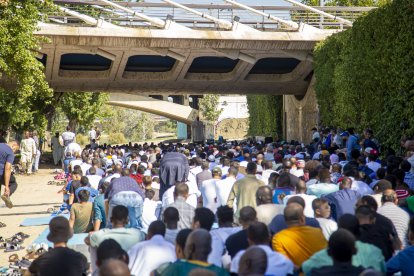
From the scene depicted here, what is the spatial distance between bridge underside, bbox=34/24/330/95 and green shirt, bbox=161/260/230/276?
26006 millimetres

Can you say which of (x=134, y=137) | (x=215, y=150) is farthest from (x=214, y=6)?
(x=134, y=137)

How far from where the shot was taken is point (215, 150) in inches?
991

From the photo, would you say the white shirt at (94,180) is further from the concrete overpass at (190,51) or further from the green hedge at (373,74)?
the concrete overpass at (190,51)

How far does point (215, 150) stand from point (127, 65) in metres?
15.0

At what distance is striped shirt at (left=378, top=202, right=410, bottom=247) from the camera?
29.0 ft

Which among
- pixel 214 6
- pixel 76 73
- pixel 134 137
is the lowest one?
pixel 134 137

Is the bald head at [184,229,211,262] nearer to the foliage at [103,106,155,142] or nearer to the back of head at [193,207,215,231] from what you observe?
the back of head at [193,207,215,231]

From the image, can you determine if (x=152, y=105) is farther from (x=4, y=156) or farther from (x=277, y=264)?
(x=277, y=264)

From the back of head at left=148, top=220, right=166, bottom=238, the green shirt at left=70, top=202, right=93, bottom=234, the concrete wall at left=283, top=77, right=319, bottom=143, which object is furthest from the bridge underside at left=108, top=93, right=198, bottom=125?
the back of head at left=148, top=220, right=166, bottom=238

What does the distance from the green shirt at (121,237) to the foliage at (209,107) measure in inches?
2351

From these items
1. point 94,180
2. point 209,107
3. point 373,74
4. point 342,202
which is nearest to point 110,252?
point 342,202

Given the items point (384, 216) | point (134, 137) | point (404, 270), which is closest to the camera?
point (404, 270)

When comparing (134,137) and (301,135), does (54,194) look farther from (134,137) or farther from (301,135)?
(134,137)

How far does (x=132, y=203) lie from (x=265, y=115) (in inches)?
1534
